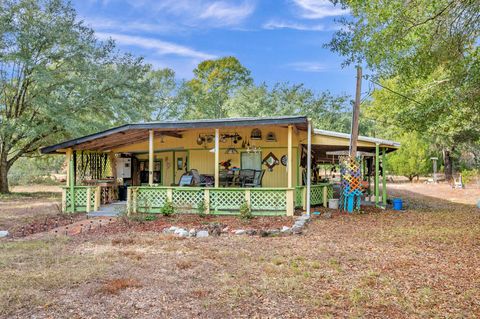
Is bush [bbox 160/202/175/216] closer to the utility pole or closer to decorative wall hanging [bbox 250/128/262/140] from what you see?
decorative wall hanging [bbox 250/128/262/140]

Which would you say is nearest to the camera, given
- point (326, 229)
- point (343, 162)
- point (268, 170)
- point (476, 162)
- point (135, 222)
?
point (326, 229)

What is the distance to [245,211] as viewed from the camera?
9133 mm

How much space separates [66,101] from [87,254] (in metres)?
13.6

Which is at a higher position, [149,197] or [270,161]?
[270,161]

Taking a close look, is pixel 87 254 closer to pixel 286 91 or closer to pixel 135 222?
pixel 135 222

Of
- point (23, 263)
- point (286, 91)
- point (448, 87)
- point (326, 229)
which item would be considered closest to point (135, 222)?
point (23, 263)

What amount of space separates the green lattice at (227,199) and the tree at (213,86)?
72.5 ft

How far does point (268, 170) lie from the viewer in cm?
1214

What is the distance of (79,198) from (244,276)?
820 cm

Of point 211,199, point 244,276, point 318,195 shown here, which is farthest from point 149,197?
point 244,276

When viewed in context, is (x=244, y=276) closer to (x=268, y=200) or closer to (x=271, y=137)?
(x=268, y=200)

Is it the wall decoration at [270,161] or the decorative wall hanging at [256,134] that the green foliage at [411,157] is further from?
the decorative wall hanging at [256,134]

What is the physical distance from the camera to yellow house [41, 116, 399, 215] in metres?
9.55

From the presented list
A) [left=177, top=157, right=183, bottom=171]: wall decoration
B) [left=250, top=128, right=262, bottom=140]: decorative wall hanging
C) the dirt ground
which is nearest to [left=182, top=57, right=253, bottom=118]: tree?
[left=177, top=157, right=183, bottom=171]: wall decoration
